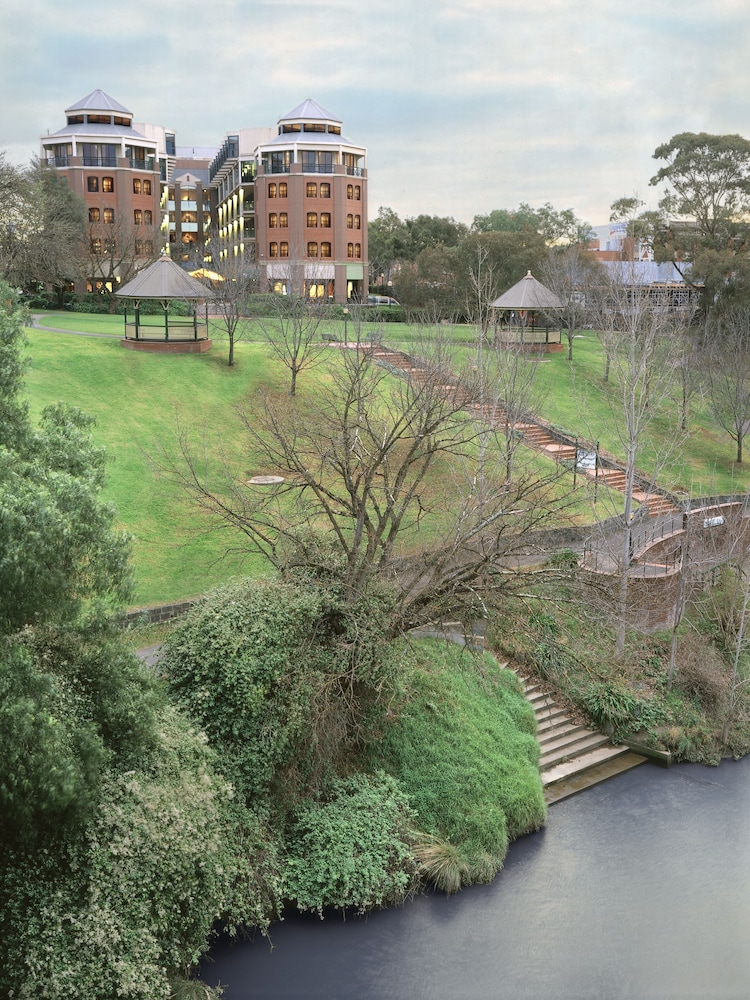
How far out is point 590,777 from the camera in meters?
22.6

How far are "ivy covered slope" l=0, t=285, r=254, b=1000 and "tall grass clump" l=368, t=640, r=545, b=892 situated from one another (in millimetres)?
5719

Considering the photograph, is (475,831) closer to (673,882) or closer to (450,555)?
(673,882)

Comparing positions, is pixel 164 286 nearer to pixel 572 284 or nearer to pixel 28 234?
pixel 28 234

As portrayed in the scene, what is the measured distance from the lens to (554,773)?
22188 millimetres

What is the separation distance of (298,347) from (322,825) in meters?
22.7

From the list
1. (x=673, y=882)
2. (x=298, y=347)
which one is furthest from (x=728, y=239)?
(x=673, y=882)

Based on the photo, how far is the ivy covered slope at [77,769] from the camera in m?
10.9

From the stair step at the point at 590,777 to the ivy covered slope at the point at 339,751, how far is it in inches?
46.7

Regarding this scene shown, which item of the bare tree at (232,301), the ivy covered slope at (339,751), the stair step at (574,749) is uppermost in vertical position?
the bare tree at (232,301)

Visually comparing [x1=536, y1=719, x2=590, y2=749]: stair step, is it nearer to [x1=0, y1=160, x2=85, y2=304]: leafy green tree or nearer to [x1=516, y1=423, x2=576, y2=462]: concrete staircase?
[x1=516, y1=423, x2=576, y2=462]: concrete staircase

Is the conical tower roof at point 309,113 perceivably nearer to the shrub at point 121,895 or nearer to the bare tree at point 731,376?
the bare tree at point 731,376

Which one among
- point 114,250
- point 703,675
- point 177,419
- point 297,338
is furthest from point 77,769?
point 114,250

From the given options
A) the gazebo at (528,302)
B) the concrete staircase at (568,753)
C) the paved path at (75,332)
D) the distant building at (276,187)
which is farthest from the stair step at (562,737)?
the distant building at (276,187)

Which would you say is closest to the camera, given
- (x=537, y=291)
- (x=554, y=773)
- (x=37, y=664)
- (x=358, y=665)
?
(x=37, y=664)
